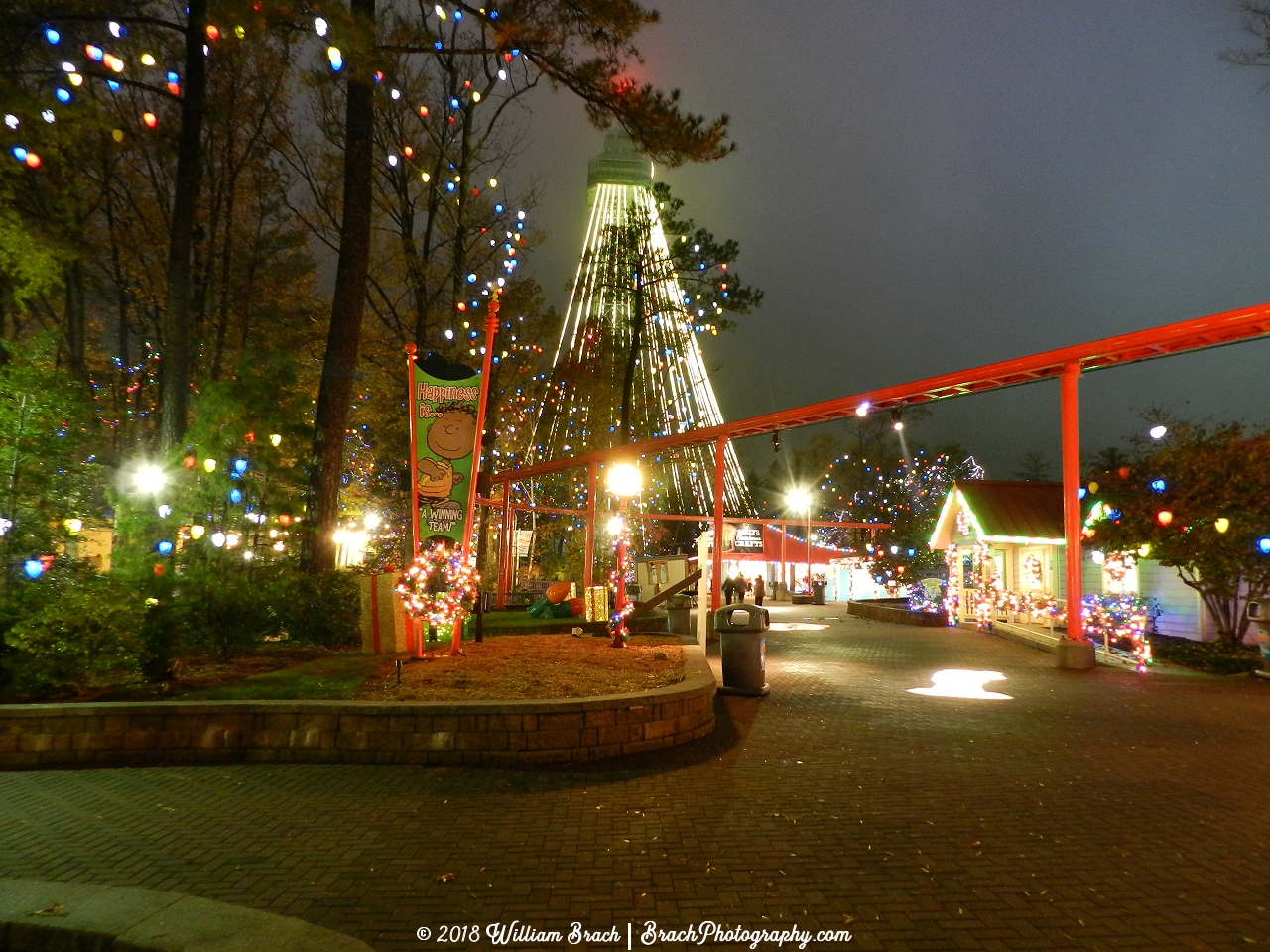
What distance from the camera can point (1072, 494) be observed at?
43.6 ft

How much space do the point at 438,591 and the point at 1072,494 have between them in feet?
33.1

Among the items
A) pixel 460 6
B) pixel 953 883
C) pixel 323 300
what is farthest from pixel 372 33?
pixel 323 300

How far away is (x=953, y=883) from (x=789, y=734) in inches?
152

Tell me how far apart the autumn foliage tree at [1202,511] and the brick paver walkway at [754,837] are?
6.16 meters

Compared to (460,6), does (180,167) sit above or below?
below

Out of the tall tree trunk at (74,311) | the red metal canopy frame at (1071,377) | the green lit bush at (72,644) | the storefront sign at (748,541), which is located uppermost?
the tall tree trunk at (74,311)

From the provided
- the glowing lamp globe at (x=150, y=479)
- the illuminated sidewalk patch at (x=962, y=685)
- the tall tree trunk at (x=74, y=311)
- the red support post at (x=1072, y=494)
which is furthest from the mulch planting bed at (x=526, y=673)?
the tall tree trunk at (x=74, y=311)

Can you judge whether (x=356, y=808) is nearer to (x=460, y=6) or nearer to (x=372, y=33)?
(x=372, y=33)

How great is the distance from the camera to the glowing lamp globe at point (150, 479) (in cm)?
1163

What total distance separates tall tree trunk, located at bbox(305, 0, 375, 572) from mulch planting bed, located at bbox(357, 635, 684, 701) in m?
3.29

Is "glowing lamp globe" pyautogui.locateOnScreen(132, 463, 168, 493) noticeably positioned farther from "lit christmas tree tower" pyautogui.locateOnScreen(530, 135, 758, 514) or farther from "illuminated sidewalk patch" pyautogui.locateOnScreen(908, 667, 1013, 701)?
"lit christmas tree tower" pyautogui.locateOnScreen(530, 135, 758, 514)

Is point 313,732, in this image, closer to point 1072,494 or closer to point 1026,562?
point 1072,494

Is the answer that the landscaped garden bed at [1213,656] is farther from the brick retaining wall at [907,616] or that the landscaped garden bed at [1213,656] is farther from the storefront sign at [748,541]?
the storefront sign at [748,541]

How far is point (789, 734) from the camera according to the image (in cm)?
820
